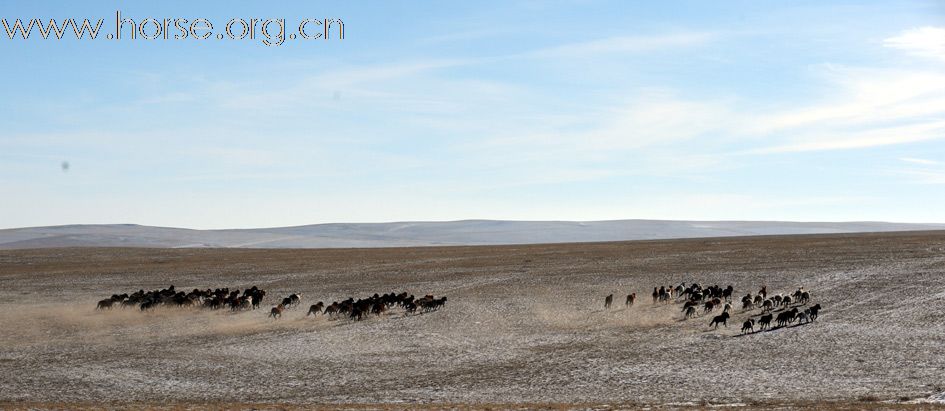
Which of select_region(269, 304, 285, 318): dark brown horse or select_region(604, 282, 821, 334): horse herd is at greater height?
select_region(604, 282, 821, 334): horse herd

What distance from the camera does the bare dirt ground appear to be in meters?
20.6

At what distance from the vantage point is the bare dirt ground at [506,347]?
20.6 m

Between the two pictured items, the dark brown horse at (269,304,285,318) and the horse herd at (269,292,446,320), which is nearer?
the horse herd at (269,292,446,320)

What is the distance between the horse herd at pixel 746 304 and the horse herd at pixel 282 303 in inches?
295

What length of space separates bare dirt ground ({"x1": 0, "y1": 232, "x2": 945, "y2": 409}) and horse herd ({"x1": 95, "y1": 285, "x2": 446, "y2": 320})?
0.60 meters

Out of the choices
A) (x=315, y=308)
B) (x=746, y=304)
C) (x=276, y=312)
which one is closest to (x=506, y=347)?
(x=746, y=304)

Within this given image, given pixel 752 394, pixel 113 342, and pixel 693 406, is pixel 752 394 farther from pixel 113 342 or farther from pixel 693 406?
pixel 113 342

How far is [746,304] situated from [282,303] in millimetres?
17902

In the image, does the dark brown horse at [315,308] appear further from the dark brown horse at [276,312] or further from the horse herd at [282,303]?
the dark brown horse at [276,312]

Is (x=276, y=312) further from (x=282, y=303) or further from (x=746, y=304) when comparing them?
(x=746, y=304)

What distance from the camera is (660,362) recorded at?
2425cm

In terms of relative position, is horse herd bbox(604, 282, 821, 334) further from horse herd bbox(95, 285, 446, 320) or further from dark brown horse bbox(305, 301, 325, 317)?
dark brown horse bbox(305, 301, 325, 317)

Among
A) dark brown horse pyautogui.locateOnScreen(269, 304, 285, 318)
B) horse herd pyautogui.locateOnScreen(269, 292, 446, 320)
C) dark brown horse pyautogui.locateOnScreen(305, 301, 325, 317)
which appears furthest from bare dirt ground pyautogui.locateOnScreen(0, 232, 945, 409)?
dark brown horse pyautogui.locateOnScreen(305, 301, 325, 317)

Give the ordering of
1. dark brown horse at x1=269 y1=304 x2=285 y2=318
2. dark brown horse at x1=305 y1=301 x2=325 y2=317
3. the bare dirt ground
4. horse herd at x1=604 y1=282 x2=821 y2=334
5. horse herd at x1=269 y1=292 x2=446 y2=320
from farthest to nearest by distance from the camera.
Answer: dark brown horse at x1=305 y1=301 x2=325 y2=317 < dark brown horse at x1=269 y1=304 x2=285 y2=318 < horse herd at x1=269 y1=292 x2=446 y2=320 < horse herd at x1=604 y1=282 x2=821 y2=334 < the bare dirt ground
